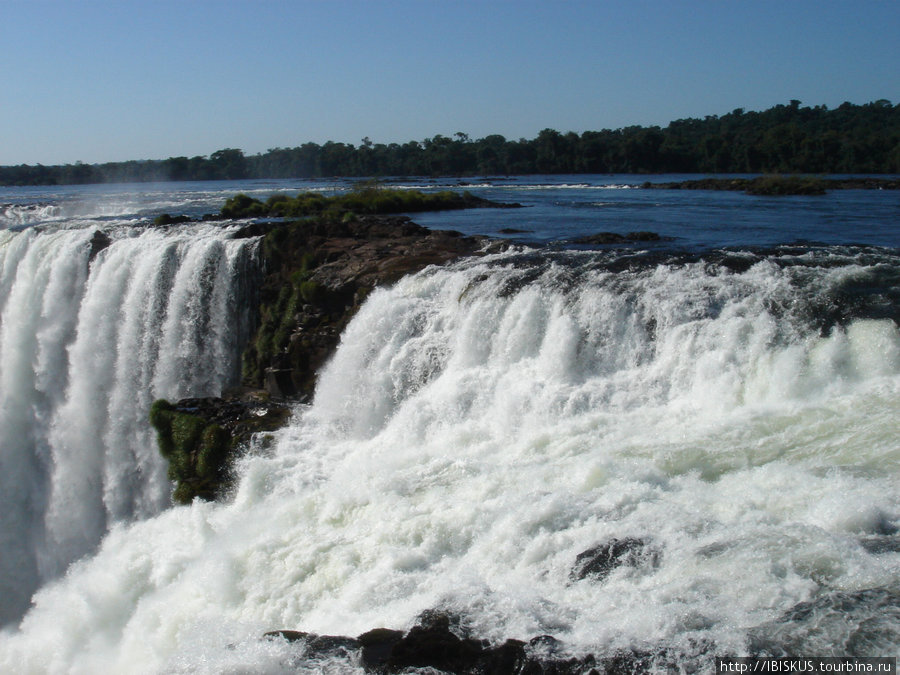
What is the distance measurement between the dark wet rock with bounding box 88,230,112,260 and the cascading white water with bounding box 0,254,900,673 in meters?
9.33

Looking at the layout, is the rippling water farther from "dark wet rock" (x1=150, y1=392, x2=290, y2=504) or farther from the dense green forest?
the dense green forest

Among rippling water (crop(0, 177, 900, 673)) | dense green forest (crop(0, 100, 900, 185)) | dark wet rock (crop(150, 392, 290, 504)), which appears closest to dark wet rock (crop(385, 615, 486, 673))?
rippling water (crop(0, 177, 900, 673))

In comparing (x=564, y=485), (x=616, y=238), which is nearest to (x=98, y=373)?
(x=616, y=238)

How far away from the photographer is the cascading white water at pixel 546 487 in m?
6.76

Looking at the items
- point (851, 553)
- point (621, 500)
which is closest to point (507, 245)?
point (621, 500)

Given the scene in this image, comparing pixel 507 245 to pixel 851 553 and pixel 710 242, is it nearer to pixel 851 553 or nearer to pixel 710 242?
pixel 710 242

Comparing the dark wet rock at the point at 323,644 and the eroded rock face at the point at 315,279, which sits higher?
the eroded rock face at the point at 315,279

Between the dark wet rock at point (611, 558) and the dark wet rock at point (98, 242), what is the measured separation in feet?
55.7

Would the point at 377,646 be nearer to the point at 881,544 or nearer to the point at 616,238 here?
the point at 881,544

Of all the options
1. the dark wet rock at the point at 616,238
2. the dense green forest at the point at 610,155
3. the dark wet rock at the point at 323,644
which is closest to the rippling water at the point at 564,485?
the dark wet rock at the point at 323,644

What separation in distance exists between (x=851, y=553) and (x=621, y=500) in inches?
87.1

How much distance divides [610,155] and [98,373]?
6609 centimetres

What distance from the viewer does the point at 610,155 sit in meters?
77.1

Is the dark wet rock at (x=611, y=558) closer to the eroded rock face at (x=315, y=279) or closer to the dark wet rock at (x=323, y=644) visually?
the dark wet rock at (x=323, y=644)
